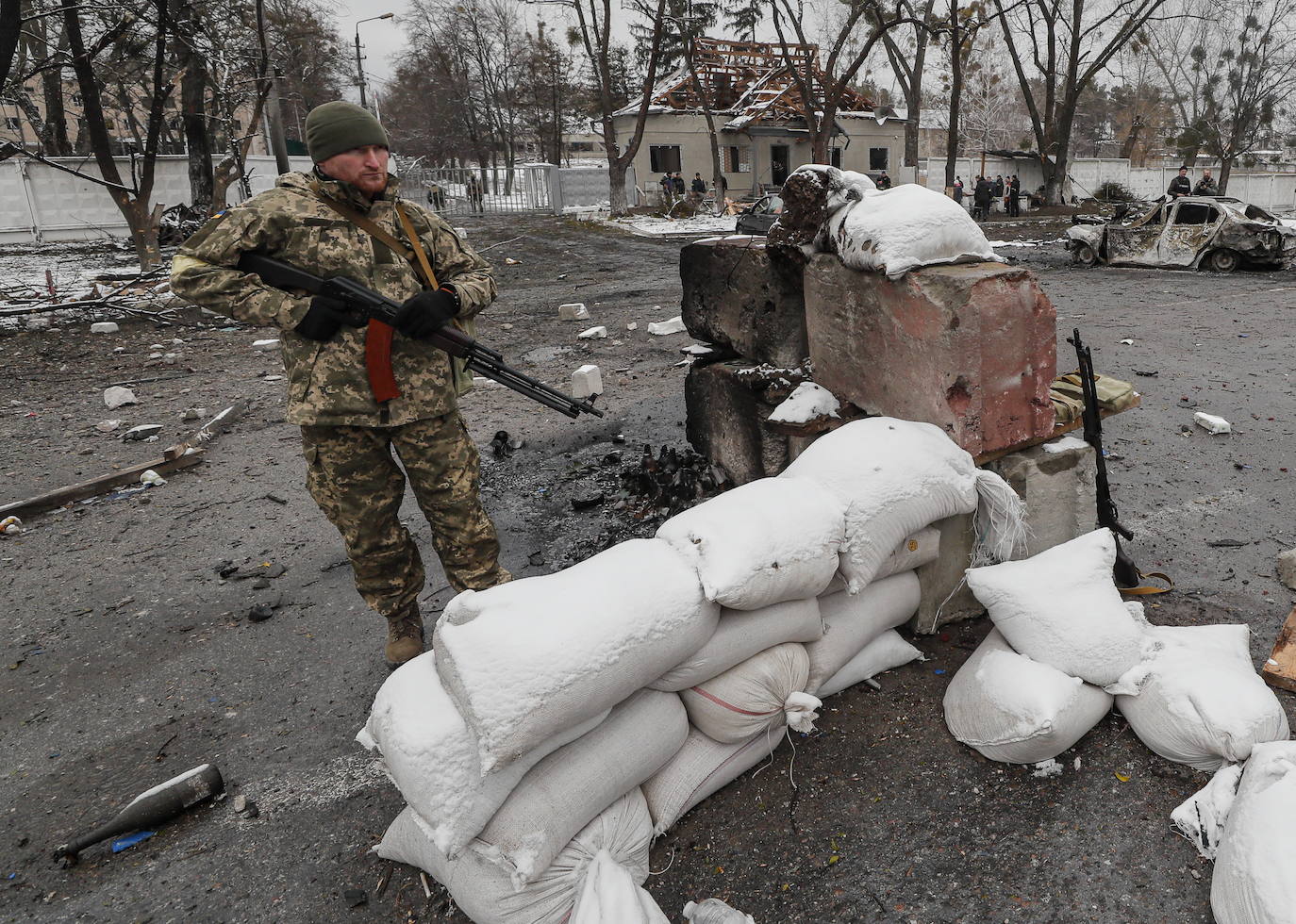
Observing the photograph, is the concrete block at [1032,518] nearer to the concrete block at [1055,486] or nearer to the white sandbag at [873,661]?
the concrete block at [1055,486]

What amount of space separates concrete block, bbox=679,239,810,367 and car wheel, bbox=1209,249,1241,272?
10208mm

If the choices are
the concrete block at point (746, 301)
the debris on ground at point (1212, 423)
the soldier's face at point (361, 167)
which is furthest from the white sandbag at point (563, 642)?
the debris on ground at point (1212, 423)

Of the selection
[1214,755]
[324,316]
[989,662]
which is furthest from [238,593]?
[1214,755]

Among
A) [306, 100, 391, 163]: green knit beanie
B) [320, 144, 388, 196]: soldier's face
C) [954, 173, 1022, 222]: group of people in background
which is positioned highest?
[954, 173, 1022, 222]: group of people in background

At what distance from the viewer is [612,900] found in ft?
4.66

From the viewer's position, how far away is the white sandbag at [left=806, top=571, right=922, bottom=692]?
6.59ft

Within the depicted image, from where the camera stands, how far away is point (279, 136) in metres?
13.8

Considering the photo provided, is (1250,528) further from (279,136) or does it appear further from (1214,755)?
(279,136)

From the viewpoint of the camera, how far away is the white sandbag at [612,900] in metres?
1.39

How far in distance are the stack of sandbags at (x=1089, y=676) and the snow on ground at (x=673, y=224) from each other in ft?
51.6

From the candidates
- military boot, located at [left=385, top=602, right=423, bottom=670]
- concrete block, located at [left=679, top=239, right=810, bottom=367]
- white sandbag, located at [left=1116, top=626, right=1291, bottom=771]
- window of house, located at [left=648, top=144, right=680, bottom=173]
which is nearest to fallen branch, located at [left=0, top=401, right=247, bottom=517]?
military boot, located at [left=385, top=602, right=423, bottom=670]

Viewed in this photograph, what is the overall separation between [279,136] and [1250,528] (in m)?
15.1

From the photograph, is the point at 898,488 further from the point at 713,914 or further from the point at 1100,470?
the point at 713,914

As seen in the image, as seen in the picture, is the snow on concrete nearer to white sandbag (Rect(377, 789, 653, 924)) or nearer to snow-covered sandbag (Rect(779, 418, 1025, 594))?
snow-covered sandbag (Rect(779, 418, 1025, 594))
